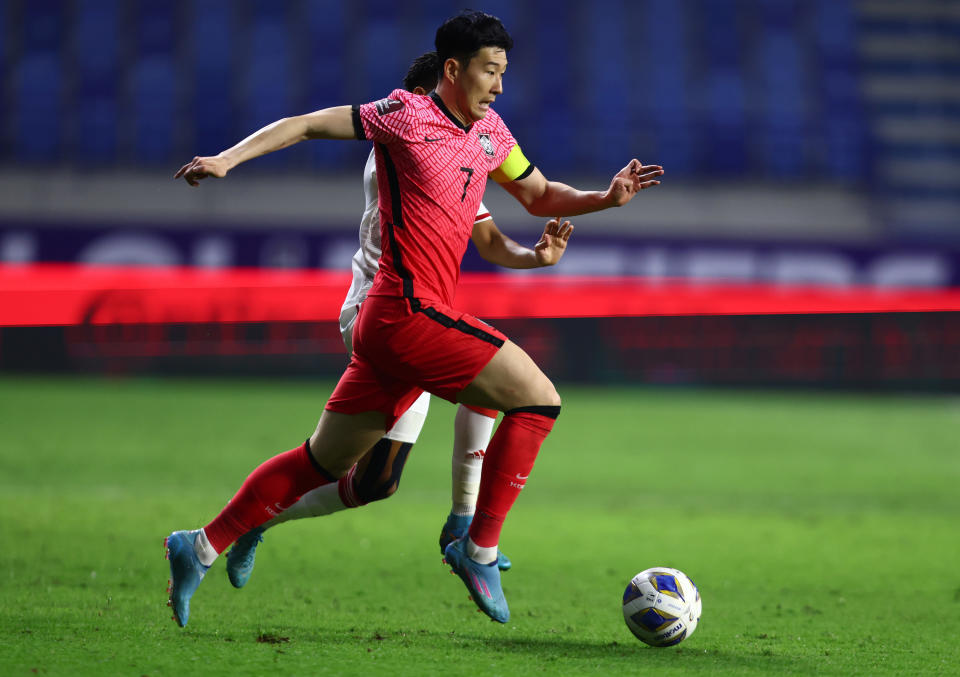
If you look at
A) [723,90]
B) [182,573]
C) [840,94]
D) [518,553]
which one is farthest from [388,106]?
[840,94]

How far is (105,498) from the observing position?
274 inches

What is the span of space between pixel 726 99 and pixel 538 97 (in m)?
3.44

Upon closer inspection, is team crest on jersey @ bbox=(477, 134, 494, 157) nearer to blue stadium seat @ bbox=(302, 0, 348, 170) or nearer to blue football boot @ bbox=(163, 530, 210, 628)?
blue football boot @ bbox=(163, 530, 210, 628)

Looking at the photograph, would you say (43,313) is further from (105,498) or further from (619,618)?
(619,618)

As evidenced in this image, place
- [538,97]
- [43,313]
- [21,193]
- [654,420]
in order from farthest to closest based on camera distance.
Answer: [538,97], [21,193], [43,313], [654,420]

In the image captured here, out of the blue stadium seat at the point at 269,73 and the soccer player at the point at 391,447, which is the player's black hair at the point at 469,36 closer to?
the soccer player at the point at 391,447

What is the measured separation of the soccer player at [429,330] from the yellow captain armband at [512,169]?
128mm

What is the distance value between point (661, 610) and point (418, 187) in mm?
1484

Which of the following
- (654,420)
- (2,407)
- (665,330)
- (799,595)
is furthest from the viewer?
(665,330)

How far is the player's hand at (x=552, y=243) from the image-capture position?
373cm

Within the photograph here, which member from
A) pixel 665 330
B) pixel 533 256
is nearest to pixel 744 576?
pixel 533 256

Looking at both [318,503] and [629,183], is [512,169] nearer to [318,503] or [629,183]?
[629,183]

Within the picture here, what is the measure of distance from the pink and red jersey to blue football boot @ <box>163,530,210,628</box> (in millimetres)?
991

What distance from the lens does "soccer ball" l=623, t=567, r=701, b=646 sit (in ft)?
11.8
